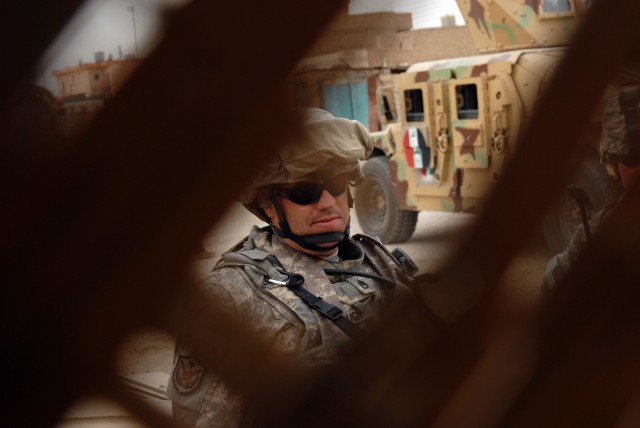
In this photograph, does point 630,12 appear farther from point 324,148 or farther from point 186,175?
point 324,148

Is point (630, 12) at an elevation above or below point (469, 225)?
above

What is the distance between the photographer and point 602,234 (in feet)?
2.14

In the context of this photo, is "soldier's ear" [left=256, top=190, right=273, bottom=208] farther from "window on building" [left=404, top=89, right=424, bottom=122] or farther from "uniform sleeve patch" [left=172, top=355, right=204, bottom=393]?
"window on building" [left=404, top=89, right=424, bottom=122]

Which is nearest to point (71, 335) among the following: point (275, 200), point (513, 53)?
point (275, 200)

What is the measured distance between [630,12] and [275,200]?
194 cm

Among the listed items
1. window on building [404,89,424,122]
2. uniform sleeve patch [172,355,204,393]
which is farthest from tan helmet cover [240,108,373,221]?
window on building [404,89,424,122]

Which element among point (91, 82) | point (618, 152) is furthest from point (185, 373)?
point (91, 82)

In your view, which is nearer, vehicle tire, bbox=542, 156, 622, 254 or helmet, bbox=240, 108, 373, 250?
vehicle tire, bbox=542, 156, 622, 254

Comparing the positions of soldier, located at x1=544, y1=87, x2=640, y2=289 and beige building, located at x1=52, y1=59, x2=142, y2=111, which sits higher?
beige building, located at x1=52, y1=59, x2=142, y2=111

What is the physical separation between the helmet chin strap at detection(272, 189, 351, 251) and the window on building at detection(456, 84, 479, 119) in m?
5.48

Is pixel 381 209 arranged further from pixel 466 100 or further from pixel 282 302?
pixel 282 302

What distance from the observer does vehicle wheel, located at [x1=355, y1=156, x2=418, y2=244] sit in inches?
360

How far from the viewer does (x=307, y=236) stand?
8.09ft

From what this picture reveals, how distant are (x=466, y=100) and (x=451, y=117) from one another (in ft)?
0.63
